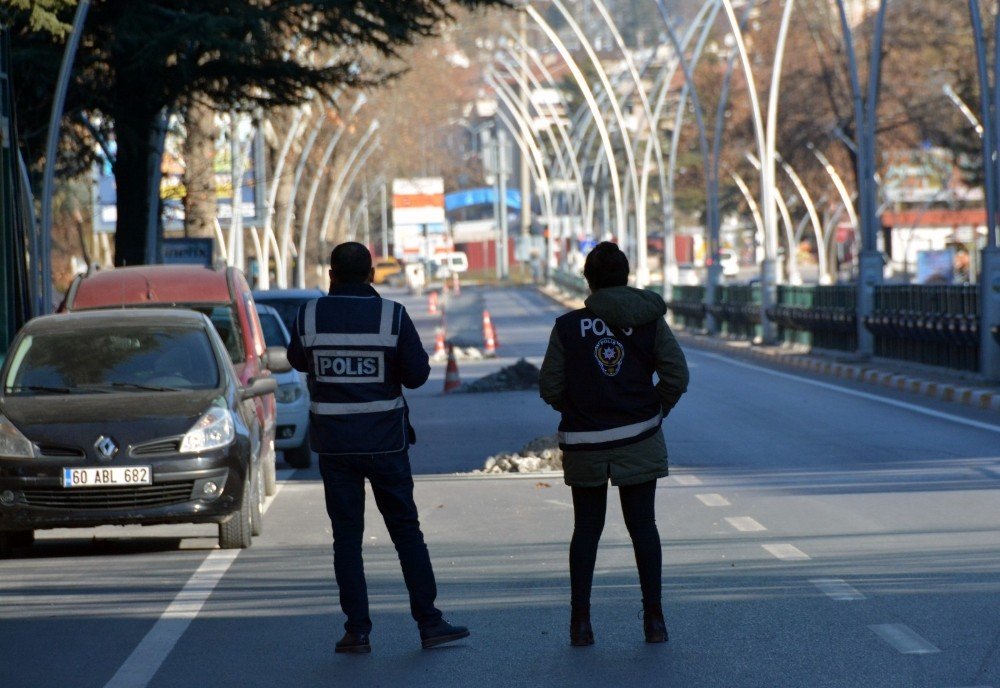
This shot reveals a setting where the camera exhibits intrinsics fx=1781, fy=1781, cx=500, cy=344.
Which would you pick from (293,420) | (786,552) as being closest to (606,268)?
(786,552)

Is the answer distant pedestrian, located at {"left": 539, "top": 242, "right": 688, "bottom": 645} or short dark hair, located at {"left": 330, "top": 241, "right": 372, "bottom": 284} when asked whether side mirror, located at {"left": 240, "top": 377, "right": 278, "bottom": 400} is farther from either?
distant pedestrian, located at {"left": 539, "top": 242, "right": 688, "bottom": 645}

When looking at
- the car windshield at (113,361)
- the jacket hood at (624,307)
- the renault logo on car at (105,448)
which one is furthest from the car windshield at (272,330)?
the jacket hood at (624,307)

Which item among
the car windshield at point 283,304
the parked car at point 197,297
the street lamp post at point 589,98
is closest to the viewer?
the parked car at point 197,297

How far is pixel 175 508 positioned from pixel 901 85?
183 feet

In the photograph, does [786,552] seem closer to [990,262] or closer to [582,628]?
[582,628]

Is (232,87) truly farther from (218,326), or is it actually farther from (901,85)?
(901,85)

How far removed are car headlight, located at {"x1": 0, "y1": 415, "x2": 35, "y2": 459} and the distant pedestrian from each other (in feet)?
13.6

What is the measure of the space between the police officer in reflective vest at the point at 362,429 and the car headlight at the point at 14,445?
3.38 meters

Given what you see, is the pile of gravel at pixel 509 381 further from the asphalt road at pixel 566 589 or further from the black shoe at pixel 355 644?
the black shoe at pixel 355 644

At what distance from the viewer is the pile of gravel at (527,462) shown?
14.8 meters

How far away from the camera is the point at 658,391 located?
23.7 feet

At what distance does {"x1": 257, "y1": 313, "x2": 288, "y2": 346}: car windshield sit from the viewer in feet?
57.4

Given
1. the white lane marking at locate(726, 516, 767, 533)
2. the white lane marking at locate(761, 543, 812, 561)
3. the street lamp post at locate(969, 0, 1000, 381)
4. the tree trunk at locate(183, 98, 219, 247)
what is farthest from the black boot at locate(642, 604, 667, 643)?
the tree trunk at locate(183, 98, 219, 247)

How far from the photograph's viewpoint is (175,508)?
10.2 meters
